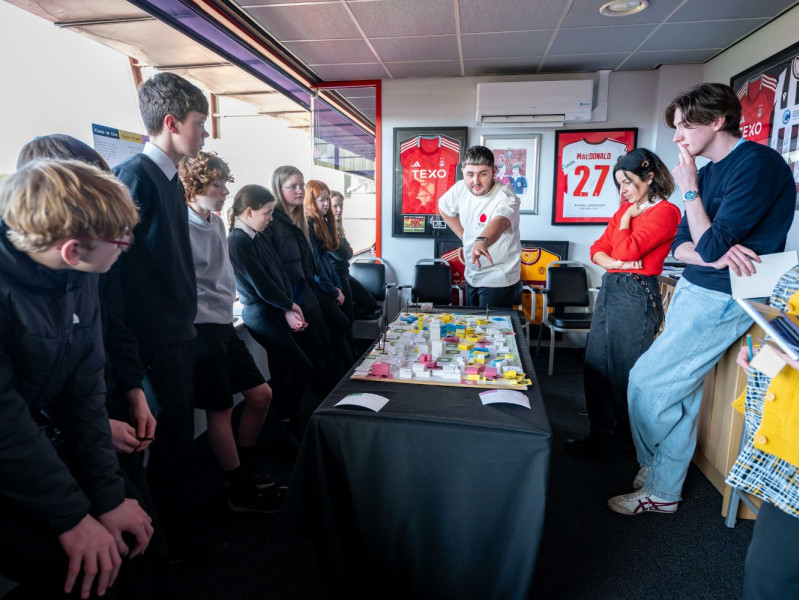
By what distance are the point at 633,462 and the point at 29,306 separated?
2.66m

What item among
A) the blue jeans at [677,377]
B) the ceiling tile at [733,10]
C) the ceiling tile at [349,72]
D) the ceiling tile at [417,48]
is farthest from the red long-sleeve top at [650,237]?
the ceiling tile at [349,72]

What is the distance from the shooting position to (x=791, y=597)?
1.04 metres

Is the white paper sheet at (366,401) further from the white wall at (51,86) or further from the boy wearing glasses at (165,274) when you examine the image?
the white wall at (51,86)

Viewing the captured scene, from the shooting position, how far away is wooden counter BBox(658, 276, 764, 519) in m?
2.02

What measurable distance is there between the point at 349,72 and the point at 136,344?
356 cm

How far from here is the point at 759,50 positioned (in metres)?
3.18

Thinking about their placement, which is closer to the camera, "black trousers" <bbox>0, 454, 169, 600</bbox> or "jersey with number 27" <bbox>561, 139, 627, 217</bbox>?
"black trousers" <bbox>0, 454, 169, 600</bbox>

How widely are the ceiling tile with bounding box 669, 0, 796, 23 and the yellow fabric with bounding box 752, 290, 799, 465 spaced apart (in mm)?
2704

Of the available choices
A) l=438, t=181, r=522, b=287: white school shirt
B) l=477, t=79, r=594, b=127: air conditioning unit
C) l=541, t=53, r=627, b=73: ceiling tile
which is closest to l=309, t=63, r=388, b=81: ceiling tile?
l=477, t=79, r=594, b=127: air conditioning unit

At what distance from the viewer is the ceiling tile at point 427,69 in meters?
3.91

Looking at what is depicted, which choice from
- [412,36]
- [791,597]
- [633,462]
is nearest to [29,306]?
[791,597]

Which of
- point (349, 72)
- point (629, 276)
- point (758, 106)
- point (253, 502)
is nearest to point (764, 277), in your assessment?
point (629, 276)

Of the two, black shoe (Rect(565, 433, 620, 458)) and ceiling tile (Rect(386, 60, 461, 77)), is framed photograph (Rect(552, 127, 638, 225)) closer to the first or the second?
ceiling tile (Rect(386, 60, 461, 77))

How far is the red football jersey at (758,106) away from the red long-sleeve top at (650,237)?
144 cm
